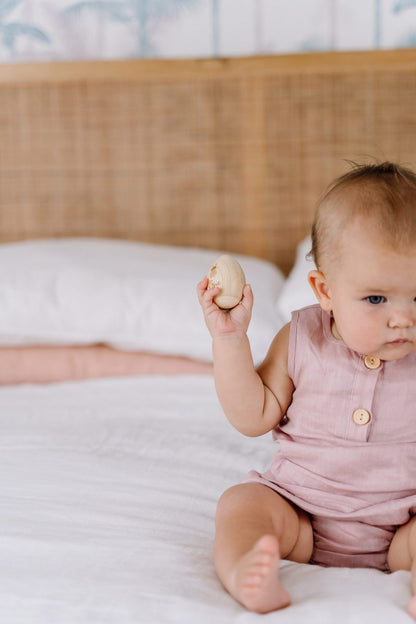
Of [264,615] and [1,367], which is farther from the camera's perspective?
[1,367]

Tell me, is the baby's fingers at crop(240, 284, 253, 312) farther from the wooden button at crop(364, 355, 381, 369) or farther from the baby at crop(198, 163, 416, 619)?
the wooden button at crop(364, 355, 381, 369)

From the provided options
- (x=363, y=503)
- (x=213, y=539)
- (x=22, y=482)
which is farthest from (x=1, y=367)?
(x=363, y=503)

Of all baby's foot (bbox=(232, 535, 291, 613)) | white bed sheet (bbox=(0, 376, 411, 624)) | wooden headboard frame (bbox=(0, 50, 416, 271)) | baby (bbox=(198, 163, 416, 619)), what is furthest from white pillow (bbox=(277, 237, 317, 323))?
baby's foot (bbox=(232, 535, 291, 613))

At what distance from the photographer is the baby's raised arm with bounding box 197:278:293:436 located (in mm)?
1013

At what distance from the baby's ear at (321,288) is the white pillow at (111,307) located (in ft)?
1.92

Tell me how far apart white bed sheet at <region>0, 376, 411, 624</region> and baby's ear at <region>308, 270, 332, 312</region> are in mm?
326

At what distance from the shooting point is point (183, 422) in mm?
1447

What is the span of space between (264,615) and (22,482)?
487mm

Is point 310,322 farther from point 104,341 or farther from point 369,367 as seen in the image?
point 104,341

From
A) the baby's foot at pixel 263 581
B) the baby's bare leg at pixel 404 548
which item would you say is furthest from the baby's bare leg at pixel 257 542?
the baby's bare leg at pixel 404 548

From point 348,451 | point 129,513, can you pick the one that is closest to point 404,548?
Answer: point 348,451

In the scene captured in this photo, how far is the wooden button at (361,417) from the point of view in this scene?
1.00 meters

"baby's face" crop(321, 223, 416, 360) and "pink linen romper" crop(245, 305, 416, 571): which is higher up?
"baby's face" crop(321, 223, 416, 360)

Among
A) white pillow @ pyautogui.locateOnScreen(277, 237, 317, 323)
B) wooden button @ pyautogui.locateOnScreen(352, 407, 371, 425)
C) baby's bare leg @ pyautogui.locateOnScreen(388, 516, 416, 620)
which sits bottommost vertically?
baby's bare leg @ pyautogui.locateOnScreen(388, 516, 416, 620)
